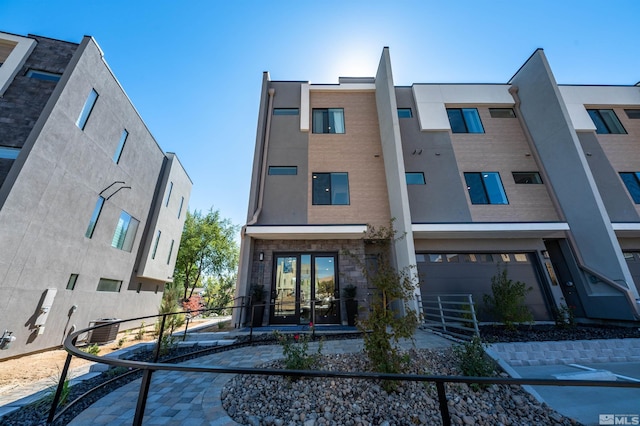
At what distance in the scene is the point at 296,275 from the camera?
7.41 m

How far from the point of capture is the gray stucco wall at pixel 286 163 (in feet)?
25.5

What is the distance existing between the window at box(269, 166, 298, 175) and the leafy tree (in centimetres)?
1407

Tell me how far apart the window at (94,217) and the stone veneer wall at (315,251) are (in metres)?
5.48

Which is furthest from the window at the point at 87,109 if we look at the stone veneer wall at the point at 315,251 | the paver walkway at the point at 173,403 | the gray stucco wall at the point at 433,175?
the gray stucco wall at the point at 433,175

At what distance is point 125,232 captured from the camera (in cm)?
947

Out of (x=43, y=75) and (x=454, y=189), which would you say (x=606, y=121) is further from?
(x=43, y=75)

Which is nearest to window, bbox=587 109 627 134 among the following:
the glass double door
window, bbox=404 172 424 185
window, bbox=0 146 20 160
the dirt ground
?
window, bbox=404 172 424 185

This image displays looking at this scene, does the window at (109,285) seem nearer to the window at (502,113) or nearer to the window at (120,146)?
the window at (120,146)

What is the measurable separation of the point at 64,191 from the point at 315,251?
24.3ft

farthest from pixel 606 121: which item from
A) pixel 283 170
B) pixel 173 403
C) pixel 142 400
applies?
pixel 173 403

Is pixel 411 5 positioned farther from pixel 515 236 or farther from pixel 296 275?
pixel 296 275

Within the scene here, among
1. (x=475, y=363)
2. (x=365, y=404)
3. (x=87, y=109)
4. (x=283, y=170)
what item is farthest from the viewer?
(x=283, y=170)

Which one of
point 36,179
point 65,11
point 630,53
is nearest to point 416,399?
point 36,179

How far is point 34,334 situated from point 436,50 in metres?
14.1
